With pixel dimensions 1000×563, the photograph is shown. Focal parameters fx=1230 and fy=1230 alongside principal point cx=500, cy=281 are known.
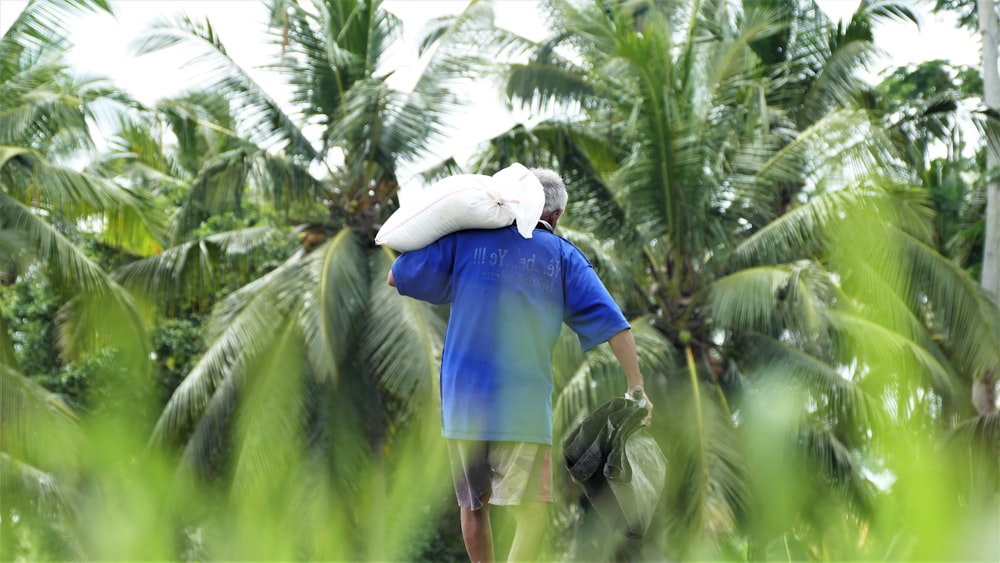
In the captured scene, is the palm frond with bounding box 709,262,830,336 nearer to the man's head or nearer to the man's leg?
the man's head

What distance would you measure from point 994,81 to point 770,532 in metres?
15.1

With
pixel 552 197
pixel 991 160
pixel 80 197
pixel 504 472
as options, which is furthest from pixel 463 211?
pixel 991 160

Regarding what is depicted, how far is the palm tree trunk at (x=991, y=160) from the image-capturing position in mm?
16000

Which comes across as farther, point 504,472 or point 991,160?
point 991,160

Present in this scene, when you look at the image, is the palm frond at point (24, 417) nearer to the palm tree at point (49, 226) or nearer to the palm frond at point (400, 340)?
the palm tree at point (49, 226)

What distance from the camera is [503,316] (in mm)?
3771

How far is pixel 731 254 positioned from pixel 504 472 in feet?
35.7

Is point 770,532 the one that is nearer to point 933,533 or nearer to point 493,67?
point 933,533

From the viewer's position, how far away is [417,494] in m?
13.6

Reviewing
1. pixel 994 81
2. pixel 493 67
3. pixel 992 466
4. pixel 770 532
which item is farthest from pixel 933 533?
pixel 994 81

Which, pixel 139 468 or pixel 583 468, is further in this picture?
pixel 583 468

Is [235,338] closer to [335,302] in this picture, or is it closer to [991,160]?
[335,302]

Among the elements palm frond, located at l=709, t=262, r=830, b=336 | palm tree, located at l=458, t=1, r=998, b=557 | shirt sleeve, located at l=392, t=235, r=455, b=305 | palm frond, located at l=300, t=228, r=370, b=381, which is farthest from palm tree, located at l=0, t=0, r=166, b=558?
shirt sleeve, located at l=392, t=235, r=455, b=305

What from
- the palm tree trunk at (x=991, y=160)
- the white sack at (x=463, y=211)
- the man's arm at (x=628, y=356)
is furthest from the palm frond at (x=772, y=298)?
the white sack at (x=463, y=211)
